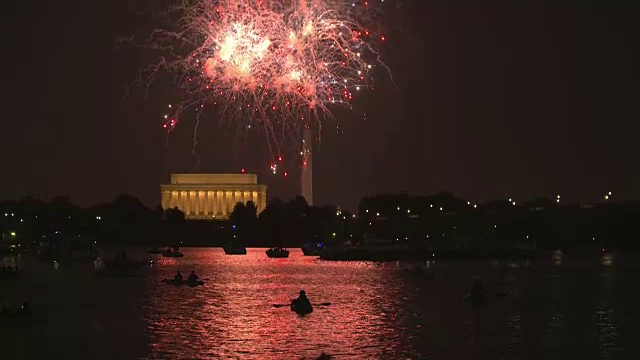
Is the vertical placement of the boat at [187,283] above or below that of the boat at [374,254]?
below

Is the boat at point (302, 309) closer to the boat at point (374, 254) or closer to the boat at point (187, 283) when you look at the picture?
the boat at point (187, 283)

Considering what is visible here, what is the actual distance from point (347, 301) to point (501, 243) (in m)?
98.1

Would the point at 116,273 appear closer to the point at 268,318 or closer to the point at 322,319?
the point at 268,318

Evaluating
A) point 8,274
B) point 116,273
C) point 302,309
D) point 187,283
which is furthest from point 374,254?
point 302,309

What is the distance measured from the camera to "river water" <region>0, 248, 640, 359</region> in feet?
160

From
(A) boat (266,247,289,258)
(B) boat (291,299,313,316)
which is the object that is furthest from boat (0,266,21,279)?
(A) boat (266,247,289,258)

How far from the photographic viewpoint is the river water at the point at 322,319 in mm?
48656

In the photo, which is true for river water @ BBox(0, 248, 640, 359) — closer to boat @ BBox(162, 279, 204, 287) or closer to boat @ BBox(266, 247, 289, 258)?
boat @ BBox(162, 279, 204, 287)

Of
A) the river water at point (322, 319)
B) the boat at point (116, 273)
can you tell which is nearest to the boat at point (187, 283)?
the river water at point (322, 319)

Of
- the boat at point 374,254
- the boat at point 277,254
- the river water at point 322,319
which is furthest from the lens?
the boat at point 277,254

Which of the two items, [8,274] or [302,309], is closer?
[302,309]

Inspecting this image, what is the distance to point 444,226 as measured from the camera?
18312 centimetres

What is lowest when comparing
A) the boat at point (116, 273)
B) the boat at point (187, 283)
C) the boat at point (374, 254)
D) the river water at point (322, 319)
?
the river water at point (322, 319)

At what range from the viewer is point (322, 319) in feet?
196
